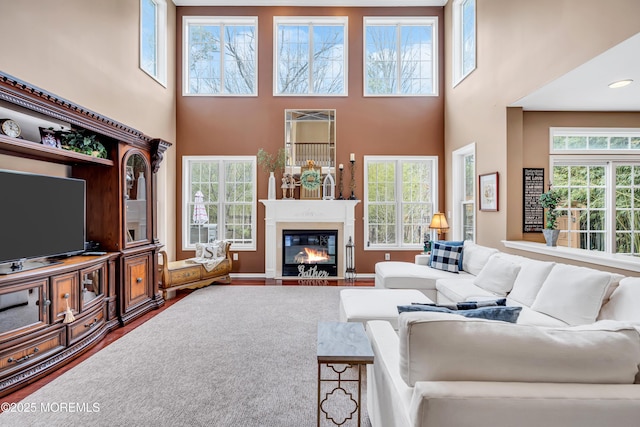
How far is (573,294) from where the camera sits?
240cm

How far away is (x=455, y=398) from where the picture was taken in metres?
1.08

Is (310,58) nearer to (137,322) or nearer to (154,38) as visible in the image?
(154,38)

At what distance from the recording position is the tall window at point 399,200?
622 cm

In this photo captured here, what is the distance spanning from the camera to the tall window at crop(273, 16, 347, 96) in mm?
6141

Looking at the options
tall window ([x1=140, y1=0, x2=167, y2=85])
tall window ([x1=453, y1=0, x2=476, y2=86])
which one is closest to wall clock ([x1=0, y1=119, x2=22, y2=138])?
tall window ([x1=140, y1=0, x2=167, y2=85])

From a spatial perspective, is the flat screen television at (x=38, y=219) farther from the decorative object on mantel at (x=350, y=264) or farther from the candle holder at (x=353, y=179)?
the candle holder at (x=353, y=179)

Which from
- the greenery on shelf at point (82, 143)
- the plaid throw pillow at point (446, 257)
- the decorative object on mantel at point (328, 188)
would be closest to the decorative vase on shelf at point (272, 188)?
the decorative object on mantel at point (328, 188)

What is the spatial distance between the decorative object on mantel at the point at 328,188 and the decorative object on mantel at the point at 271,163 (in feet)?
2.80

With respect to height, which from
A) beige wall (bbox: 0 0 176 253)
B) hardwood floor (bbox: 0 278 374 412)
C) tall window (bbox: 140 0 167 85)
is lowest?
hardwood floor (bbox: 0 278 374 412)

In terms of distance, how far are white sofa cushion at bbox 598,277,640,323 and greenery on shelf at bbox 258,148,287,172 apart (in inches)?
189

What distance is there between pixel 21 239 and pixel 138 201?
1.51m

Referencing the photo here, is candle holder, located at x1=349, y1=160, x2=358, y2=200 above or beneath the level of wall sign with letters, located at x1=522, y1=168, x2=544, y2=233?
above

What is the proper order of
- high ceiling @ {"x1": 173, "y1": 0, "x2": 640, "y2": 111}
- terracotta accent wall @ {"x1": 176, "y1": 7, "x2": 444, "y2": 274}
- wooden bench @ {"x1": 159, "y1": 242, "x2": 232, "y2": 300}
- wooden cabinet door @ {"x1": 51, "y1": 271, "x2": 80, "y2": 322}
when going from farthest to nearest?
terracotta accent wall @ {"x1": 176, "y1": 7, "x2": 444, "y2": 274}, wooden bench @ {"x1": 159, "y1": 242, "x2": 232, "y2": 300}, high ceiling @ {"x1": 173, "y1": 0, "x2": 640, "y2": 111}, wooden cabinet door @ {"x1": 51, "y1": 271, "x2": 80, "y2": 322}

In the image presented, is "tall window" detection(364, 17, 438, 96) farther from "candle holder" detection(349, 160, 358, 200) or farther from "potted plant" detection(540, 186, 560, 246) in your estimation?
"potted plant" detection(540, 186, 560, 246)
